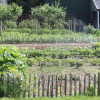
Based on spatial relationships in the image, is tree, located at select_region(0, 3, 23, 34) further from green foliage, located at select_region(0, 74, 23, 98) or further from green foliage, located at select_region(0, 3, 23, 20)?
green foliage, located at select_region(0, 74, 23, 98)

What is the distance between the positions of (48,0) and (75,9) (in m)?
3.24

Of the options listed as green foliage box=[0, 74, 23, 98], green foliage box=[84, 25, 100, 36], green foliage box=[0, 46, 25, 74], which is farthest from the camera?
green foliage box=[84, 25, 100, 36]

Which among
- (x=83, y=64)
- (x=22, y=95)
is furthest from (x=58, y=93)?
(x=83, y=64)

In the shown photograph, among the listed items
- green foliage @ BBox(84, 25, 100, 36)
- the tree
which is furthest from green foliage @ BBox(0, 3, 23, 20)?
green foliage @ BBox(84, 25, 100, 36)

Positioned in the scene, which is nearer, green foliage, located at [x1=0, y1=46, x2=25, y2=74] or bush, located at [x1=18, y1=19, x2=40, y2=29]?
green foliage, located at [x1=0, y1=46, x2=25, y2=74]

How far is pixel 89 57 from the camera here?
1216 cm

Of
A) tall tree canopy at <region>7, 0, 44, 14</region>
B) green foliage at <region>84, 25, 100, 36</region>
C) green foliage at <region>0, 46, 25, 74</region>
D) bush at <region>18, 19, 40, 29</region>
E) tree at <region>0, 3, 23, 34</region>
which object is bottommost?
green foliage at <region>0, 46, 25, 74</region>

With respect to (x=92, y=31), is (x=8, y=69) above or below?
below

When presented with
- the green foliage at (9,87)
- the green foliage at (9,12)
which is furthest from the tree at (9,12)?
the green foliage at (9,87)

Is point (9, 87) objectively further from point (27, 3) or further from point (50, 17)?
point (27, 3)

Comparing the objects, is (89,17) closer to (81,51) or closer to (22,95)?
(81,51)

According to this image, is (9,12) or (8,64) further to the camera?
(9,12)

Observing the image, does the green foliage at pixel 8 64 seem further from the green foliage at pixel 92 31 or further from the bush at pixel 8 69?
the green foliage at pixel 92 31

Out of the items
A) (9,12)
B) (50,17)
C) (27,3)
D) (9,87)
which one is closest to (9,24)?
(9,12)
